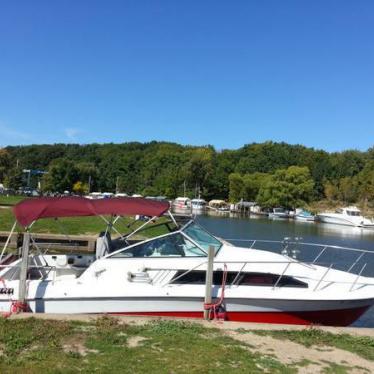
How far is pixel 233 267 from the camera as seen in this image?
11125 millimetres

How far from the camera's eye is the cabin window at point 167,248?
443 inches

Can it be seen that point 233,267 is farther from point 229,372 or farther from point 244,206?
point 244,206

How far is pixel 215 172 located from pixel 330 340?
135800 mm

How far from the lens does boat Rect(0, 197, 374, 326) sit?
33.7 ft

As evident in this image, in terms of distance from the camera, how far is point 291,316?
10641mm

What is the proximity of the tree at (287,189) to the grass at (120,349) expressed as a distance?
108143 mm

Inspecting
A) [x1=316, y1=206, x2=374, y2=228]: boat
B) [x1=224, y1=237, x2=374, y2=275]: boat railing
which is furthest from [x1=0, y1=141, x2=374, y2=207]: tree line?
[x1=224, y1=237, x2=374, y2=275]: boat railing

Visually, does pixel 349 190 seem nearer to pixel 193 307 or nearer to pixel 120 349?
pixel 193 307

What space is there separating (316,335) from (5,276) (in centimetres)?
715

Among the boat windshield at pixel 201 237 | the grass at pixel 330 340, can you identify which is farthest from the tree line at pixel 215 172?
the grass at pixel 330 340

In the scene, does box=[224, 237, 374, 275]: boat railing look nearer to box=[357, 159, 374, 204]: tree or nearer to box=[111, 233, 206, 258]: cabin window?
box=[111, 233, 206, 258]: cabin window

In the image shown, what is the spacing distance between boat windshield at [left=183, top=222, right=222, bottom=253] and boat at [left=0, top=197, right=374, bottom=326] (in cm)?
4

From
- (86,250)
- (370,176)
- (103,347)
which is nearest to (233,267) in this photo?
(103,347)

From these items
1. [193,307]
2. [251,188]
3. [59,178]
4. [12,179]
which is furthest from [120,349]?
[251,188]
